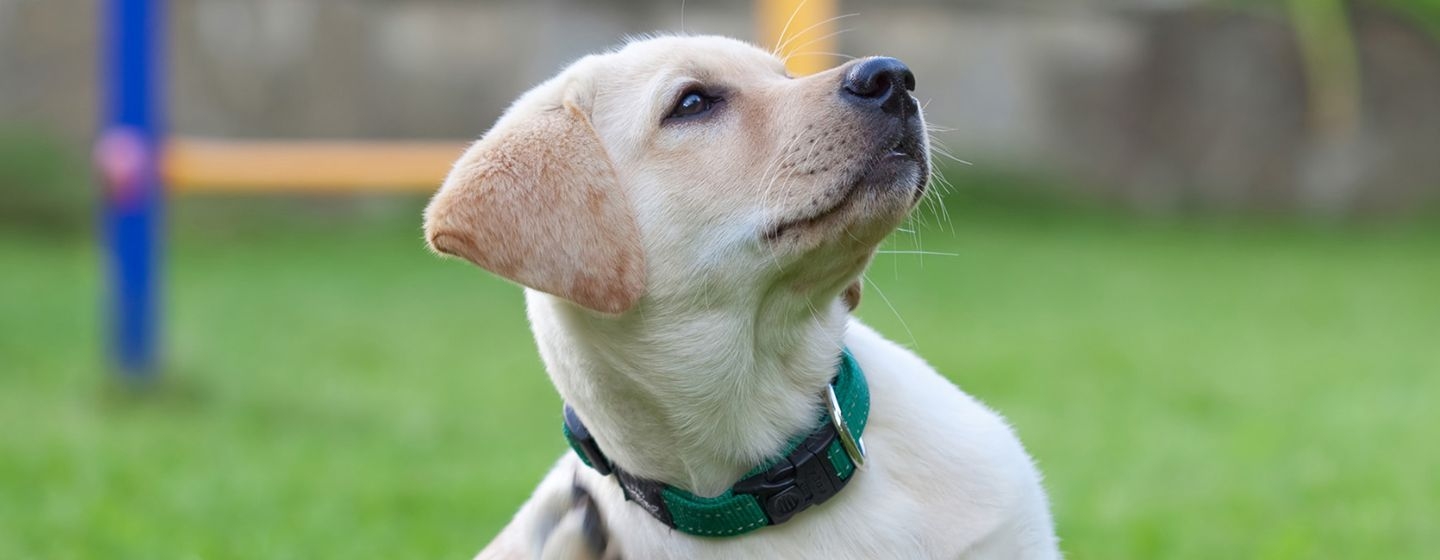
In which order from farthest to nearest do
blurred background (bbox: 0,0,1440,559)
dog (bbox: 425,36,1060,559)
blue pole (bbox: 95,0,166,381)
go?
blue pole (bbox: 95,0,166,381) → blurred background (bbox: 0,0,1440,559) → dog (bbox: 425,36,1060,559)

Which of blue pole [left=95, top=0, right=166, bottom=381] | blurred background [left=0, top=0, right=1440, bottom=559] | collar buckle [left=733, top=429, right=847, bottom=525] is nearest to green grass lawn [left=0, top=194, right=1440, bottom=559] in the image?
blurred background [left=0, top=0, right=1440, bottom=559]

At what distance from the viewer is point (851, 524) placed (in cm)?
282

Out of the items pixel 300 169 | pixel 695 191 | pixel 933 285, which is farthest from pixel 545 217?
pixel 933 285

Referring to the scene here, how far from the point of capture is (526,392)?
22.9 feet

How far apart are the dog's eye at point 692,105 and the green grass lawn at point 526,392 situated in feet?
6.08

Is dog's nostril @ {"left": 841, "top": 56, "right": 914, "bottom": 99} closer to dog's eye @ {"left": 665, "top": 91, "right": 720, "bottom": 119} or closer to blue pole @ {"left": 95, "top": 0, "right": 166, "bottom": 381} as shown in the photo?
dog's eye @ {"left": 665, "top": 91, "right": 720, "bottom": 119}

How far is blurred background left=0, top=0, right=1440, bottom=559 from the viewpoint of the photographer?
16.4 ft

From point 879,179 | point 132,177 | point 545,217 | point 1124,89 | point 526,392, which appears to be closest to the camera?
point 545,217

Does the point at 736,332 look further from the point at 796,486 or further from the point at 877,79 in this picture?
the point at 877,79

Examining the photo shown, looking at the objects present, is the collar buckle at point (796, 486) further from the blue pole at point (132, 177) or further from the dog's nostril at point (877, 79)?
the blue pole at point (132, 177)

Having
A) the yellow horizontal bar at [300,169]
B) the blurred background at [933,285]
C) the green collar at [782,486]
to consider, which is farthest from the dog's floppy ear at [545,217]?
the yellow horizontal bar at [300,169]

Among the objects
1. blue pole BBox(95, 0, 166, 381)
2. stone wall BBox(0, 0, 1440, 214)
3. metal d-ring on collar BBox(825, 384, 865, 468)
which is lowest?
stone wall BBox(0, 0, 1440, 214)

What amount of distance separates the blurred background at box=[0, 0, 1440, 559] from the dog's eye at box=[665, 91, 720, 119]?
0.49 meters

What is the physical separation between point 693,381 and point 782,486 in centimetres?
25
